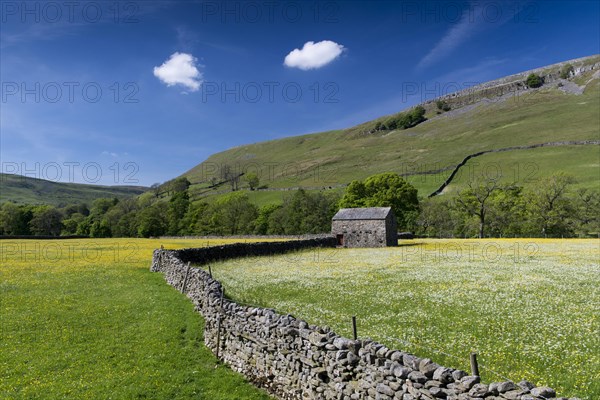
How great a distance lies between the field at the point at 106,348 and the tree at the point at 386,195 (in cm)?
7072

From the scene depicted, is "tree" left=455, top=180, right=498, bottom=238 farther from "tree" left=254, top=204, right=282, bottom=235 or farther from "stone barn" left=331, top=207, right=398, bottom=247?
"tree" left=254, top=204, right=282, bottom=235

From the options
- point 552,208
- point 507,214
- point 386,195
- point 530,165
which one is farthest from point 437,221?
point 530,165

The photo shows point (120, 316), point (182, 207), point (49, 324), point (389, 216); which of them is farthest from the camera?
point (182, 207)

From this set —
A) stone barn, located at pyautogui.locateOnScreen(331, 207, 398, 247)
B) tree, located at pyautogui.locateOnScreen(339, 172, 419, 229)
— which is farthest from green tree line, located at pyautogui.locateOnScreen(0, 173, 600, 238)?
stone barn, located at pyautogui.locateOnScreen(331, 207, 398, 247)

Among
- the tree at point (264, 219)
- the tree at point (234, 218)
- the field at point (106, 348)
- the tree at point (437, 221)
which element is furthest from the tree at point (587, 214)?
the field at point (106, 348)

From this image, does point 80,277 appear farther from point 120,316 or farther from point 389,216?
point 389,216

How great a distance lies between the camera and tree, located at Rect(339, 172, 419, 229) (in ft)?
293

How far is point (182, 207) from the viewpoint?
138 m

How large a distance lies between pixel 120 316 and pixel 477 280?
845 inches

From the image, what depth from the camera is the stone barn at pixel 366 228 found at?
60.9m

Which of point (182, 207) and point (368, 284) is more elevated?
point (182, 207)

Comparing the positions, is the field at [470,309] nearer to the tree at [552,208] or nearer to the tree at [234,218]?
the tree at [552,208]

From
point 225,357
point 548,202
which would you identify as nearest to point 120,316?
point 225,357

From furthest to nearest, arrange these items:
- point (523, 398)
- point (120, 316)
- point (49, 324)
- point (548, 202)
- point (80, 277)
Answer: point (548, 202)
point (80, 277)
point (120, 316)
point (49, 324)
point (523, 398)
